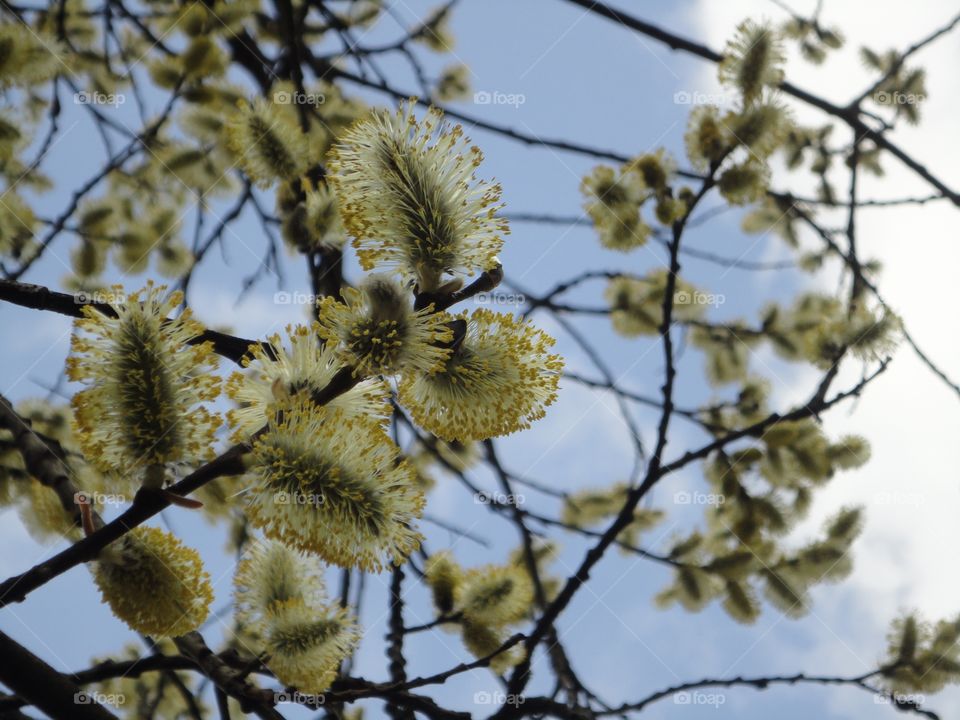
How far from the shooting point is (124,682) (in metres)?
2.65

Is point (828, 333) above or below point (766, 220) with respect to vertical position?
below

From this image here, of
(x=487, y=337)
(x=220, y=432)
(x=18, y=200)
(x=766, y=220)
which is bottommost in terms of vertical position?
(x=220, y=432)

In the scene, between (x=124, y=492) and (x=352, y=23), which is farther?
(x=352, y=23)

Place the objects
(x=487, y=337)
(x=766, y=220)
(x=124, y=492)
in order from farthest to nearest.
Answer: (x=766, y=220) < (x=124, y=492) < (x=487, y=337)

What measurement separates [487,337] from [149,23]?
3.02 m

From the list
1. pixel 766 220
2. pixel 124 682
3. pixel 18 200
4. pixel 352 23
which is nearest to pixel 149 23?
pixel 352 23

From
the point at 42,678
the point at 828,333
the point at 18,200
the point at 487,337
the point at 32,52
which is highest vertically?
the point at 32,52

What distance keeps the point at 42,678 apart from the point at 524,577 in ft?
3.52

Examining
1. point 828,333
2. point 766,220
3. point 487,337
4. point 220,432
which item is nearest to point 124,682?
point 220,432

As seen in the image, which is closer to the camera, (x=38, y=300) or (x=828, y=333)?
(x=38, y=300)

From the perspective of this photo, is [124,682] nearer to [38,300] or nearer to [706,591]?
[706,591]

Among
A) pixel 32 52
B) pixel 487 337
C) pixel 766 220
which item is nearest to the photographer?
pixel 487 337

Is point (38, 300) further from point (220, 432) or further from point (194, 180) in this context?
point (194, 180)

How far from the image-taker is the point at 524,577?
1861 mm
